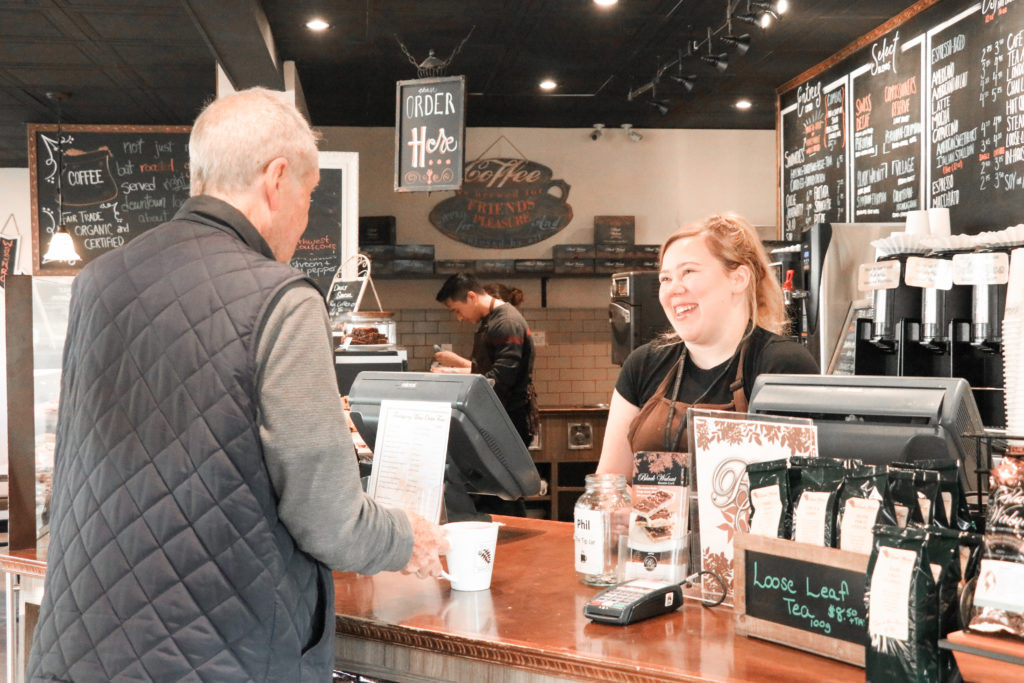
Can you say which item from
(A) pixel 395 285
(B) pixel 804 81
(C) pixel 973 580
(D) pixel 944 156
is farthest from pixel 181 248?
(A) pixel 395 285

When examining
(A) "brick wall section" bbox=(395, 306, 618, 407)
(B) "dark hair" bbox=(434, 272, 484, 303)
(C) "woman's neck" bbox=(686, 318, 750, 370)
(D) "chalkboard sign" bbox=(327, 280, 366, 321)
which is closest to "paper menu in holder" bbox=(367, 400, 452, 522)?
(C) "woman's neck" bbox=(686, 318, 750, 370)

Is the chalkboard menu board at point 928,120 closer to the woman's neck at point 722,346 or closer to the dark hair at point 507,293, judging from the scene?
the dark hair at point 507,293

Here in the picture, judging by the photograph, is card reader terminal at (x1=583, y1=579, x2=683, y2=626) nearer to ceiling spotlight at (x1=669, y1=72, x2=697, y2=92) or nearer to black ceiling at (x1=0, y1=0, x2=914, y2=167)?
black ceiling at (x1=0, y1=0, x2=914, y2=167)

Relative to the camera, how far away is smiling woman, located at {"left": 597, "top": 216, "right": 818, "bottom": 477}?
2.53 metres

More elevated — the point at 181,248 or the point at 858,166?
the point at 858,166

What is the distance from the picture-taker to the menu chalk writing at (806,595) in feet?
4.49

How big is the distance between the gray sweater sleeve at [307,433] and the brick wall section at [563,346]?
275 inches

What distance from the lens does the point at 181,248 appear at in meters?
1.50

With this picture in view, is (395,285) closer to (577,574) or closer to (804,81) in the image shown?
(804,81)

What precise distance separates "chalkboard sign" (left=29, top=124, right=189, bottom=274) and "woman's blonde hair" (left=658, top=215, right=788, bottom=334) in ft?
19.8

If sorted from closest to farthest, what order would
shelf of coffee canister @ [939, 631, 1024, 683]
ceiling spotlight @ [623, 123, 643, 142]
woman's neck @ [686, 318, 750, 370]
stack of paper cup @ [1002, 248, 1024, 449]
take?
shelf of coffee canister @ [939, 631, 1024, 683] < woman's neck @ [686, 318, 750, 370] < stack of paper cup @ [1002, 248, 1024, 449] < ceiling spotlight @ [623, 123, 643, 142]

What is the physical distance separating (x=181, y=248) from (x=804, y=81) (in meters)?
6.02

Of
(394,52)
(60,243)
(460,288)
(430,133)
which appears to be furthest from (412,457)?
(60,243)

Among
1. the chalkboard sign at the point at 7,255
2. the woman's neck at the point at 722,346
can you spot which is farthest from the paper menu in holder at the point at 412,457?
the chalkboard sign at the point at 7,255
